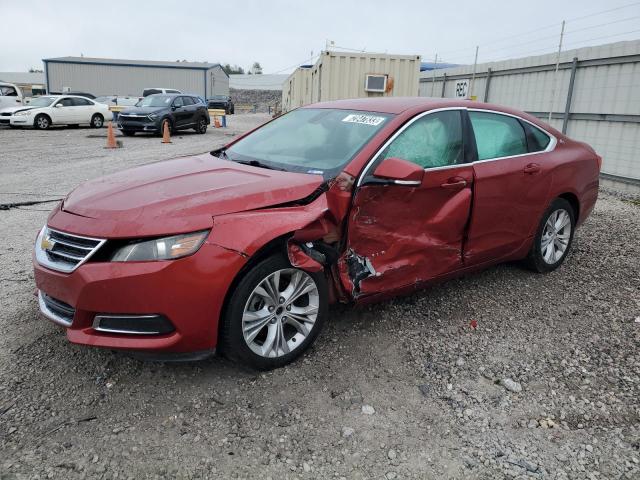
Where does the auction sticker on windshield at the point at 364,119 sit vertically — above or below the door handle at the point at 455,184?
above

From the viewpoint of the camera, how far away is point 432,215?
361 cm

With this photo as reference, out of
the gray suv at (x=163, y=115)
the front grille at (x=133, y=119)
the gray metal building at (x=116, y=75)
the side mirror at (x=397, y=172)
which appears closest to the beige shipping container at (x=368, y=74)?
the gray suv at (x=163, y=115)

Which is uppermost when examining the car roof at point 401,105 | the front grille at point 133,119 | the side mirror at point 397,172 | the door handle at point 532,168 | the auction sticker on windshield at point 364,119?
the car roof at point 401,105

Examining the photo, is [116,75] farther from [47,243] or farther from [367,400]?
[367,400]

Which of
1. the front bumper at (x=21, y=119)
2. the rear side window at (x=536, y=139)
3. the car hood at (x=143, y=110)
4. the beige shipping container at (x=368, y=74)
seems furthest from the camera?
the front bumper at (x=21, y=119)

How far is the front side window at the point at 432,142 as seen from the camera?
355 cm

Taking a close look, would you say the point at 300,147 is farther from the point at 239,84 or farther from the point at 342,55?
the point at 239,84

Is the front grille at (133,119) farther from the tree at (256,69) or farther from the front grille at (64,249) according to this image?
the tree at (256,69)

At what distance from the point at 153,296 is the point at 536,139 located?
3529mm

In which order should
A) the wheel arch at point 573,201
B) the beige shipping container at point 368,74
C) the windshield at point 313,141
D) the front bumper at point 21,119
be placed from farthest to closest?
the front bumper at point 21,119 < the beige shipping container at point 368,74 < the wheel arch at point 573,201 < the windshield at point 313,141

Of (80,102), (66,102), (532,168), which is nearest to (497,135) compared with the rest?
(532,168)

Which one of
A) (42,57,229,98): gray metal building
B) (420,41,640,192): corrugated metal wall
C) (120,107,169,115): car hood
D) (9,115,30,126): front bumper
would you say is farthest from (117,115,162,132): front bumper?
(42,57,229,98): gray metal building

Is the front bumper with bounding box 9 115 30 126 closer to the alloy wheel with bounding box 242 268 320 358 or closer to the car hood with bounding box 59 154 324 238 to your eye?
the car hood with bounding box 59 154 324 238

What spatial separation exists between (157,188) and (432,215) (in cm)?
182
